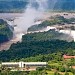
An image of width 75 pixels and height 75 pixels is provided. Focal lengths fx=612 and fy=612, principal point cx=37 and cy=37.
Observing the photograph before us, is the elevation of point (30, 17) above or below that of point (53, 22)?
above

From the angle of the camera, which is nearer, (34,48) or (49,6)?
(34,48)

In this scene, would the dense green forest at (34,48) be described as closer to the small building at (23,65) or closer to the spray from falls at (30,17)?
the small building at (23,65)

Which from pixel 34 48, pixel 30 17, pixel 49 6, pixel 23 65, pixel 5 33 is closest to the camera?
pixel 23 65

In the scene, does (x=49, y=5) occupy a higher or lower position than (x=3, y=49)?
higher

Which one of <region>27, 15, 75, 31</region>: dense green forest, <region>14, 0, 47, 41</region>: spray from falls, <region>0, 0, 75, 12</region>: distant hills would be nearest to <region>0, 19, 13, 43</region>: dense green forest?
<region>14, 0, 47, 41</region>: spray from falls

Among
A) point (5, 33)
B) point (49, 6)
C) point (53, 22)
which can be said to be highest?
point (49, 6)

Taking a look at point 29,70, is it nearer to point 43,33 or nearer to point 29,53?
point 29,53

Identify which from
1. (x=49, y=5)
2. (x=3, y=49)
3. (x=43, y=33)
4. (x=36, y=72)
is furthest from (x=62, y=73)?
(x=49, y=5)

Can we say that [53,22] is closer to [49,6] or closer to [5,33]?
[5,33]

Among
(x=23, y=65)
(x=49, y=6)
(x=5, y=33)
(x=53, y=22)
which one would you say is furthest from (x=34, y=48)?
(x=49, y=6)

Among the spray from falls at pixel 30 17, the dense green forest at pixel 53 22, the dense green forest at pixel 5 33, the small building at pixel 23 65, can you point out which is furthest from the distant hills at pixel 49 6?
the small building at pixel 23 65

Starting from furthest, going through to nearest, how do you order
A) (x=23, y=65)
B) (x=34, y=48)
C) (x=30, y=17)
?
(x=30, y=17) → (x=34, y=48) → (x=23, y=65)
